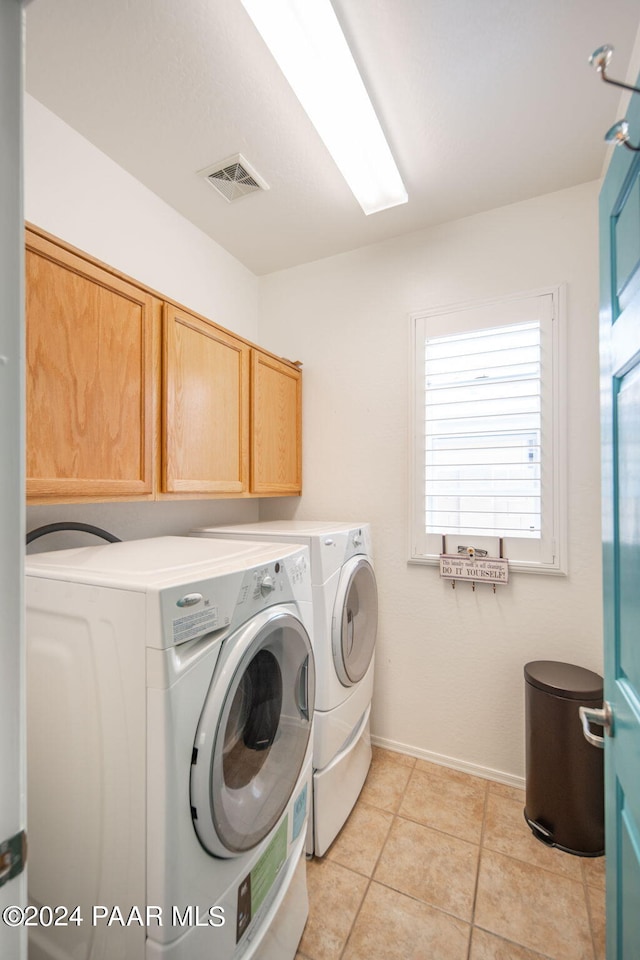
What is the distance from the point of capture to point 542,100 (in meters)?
1.48

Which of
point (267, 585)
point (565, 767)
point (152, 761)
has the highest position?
point (267, 585)

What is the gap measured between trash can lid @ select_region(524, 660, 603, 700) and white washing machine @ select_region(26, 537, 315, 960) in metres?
1.16

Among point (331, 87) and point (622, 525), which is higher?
point (331, 87)

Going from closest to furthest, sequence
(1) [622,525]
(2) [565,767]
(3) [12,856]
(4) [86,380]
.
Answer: (3) [12,856] → (1) [622,525] → (4) [86,380] → (2) [565,767]

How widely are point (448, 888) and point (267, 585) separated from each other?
1333mm

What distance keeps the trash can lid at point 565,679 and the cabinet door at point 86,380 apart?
1711 millimetres

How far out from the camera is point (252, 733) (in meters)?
1.13

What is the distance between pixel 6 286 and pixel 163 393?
1.07 metres

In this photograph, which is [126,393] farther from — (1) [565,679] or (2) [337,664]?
(1) [565,679]

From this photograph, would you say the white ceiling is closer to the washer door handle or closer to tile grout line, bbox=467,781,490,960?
the washer door handle

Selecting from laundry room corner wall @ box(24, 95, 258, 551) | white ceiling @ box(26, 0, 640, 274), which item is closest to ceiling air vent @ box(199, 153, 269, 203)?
white ceiling @ box(26, 0, 640, 274)

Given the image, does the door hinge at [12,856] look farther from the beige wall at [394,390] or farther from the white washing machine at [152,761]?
the beige wall at [394,390]

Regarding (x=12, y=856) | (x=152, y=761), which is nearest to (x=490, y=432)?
(x=152, y=761)

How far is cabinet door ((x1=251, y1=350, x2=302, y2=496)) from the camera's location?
2.12 m
